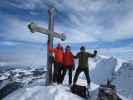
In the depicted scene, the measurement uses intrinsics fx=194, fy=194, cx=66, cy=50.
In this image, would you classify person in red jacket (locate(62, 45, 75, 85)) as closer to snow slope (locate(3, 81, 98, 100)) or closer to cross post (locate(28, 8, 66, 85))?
cross post (locate(28, 8, 66, 85))

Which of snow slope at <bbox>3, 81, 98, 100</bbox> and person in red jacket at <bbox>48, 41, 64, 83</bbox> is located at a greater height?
person in red jacket at <bbox>48, 41, 64, 83</bbox>

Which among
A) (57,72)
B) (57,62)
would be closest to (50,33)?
(57,62)

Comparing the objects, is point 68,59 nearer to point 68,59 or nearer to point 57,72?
point 68,59

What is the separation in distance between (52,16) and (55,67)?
2950 millimetres

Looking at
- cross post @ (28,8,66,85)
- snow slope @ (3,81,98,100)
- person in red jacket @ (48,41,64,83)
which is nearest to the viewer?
snow slope @ (3,81,98,100)

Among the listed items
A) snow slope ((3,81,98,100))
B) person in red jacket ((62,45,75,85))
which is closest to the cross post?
person in red jacket ((62,45,75,85))

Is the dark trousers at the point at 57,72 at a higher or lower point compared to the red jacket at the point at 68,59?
lower

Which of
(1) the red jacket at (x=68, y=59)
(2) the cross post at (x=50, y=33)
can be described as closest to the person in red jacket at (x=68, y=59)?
(1) the red jacket at (x=68, y=59)

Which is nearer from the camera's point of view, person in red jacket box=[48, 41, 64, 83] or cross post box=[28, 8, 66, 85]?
cross post box=[28, 8, 66, 85]

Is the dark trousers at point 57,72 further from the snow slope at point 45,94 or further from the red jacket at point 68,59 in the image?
the snow slope at point 45,94

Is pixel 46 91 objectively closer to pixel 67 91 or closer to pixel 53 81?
pixel 67 91

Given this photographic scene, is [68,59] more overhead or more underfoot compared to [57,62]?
more overhead

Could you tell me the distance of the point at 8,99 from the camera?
903 cm

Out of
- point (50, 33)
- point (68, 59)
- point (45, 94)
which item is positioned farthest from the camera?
point (68, 59)
